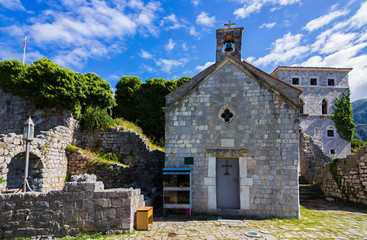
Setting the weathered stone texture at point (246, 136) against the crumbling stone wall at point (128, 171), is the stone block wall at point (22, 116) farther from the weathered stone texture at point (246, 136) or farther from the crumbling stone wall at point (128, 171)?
the weathered stone texture at point (246, 136)

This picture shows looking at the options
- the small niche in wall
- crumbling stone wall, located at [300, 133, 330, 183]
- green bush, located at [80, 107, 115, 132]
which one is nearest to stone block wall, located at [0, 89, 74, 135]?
green bush, located at [80, 107, 115, 132]

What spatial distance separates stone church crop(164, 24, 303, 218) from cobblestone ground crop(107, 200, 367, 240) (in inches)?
28.4

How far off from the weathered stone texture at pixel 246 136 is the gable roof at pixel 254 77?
15 cm

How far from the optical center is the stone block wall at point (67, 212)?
553 cm

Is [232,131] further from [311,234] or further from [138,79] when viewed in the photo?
[138,79]

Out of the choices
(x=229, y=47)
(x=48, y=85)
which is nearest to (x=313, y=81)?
(x=229, y=47)

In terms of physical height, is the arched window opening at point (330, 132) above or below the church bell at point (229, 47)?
below

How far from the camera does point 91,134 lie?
12.5 metres

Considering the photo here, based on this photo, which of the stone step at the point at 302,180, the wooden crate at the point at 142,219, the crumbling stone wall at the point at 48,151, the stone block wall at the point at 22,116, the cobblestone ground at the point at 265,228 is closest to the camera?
the cobblestone ground at the point at 265,228

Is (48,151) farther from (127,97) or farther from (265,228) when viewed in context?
→ (265,228)

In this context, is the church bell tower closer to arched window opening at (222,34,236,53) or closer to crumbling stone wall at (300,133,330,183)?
arched window opening at (222,34,236,53)

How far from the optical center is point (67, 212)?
18.5 ft

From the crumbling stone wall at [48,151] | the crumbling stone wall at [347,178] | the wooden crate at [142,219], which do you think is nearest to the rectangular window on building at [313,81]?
the crumbling stone wall at [347,178]

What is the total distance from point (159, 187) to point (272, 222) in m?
5.01
